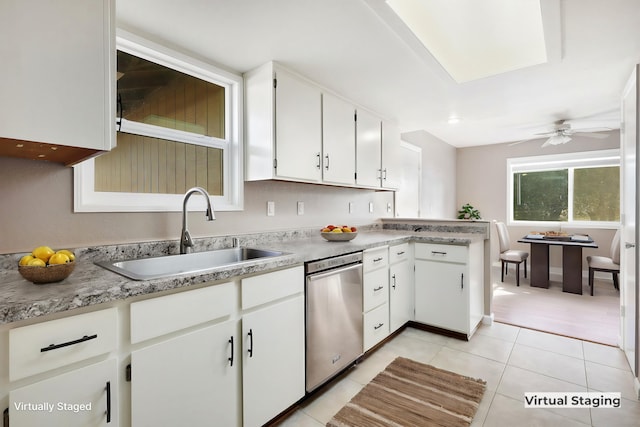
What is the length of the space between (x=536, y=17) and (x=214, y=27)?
212 cm

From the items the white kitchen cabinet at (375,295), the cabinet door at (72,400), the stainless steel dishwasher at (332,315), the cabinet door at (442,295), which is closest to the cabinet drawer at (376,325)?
the white kitchen cabinet at (375,295)

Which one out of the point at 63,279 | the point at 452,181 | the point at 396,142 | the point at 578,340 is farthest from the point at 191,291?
the point at 452,181

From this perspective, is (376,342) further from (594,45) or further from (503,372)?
(594,45)

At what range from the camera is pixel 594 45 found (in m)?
2.02

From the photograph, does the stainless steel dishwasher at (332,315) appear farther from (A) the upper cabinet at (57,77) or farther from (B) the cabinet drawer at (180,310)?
(A) the upper cabinet at (57,77)

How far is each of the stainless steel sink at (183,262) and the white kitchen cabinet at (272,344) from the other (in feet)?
0.66

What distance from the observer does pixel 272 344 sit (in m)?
1.58

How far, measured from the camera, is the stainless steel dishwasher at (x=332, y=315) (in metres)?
1.82

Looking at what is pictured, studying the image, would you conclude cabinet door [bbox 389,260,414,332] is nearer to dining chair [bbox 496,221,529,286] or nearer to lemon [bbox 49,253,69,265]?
lemon [bbox 49,253,69,265]

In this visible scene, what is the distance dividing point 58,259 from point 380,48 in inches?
78.7

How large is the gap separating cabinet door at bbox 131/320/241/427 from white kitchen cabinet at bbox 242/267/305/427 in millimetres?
68

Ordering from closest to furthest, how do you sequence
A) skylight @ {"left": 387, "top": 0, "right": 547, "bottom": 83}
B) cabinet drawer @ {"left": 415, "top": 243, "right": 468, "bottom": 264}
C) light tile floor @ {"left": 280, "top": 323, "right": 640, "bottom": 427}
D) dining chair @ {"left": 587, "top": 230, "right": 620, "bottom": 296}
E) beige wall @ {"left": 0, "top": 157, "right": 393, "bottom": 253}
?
beige wall @ {"left": 0, "top": 157, "right": 393, "bottom": 253}
light tile floor @ {"left": 280, "top": 323, "right": 640, "bottom": 427}
skylight @ {"left": 387, "top": 0, "right": 547, "bottom": 83}
cabinet drawer @ {"left": 415, "top": 243, "right": 468, "bottom": 264}
dining chair @ {"left": 587, "top": 230, "right": 620, "bottom": 296}

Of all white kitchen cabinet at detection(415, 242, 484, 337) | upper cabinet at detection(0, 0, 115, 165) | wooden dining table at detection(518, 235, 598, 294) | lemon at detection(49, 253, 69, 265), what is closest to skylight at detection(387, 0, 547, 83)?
upper cabinet at detection(0, 0, 115, 165)

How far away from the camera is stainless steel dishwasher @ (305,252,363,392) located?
182cm
